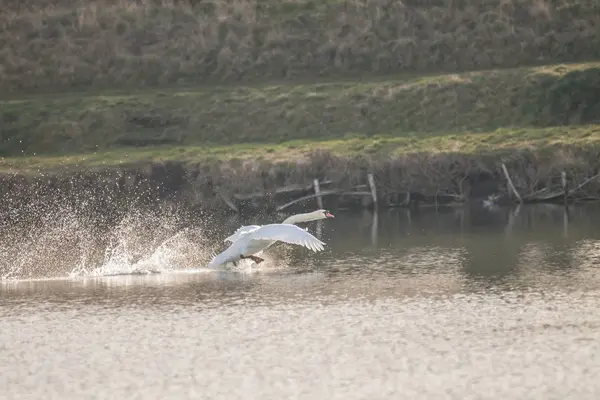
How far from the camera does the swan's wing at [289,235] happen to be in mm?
21578

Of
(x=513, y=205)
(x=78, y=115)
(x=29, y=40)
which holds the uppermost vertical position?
(x=29, y=40)

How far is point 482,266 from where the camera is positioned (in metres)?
22.7

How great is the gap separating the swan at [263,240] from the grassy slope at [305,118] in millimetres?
16834

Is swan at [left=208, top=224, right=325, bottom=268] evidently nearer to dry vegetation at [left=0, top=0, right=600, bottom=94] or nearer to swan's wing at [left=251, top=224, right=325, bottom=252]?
swan's wing at [left=251, top=224, right=325, bottom=252]

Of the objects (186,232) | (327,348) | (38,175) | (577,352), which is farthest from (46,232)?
(577,352)

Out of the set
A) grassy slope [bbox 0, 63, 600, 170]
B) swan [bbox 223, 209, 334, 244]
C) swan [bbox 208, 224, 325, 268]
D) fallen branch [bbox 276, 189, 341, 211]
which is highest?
grassy slope [bbox 0, 63, 600, 170]

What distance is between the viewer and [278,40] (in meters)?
52.9

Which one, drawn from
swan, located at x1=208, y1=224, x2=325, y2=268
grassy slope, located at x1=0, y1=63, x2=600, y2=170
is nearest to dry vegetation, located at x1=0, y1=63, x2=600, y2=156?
grassy slope, located at x1=0, y1=63, x2=600, y2=170

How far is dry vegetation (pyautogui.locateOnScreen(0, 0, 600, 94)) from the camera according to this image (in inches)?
1981

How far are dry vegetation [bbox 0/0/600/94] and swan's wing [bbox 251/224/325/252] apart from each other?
28634 mm

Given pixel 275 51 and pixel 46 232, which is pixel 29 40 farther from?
pixel 46 232

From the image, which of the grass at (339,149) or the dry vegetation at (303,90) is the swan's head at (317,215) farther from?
the grass at (339,149)

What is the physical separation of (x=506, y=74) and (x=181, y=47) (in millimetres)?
15408

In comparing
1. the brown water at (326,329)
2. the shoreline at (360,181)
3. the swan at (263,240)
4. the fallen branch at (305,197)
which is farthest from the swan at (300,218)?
the shoreline at (360,181)
